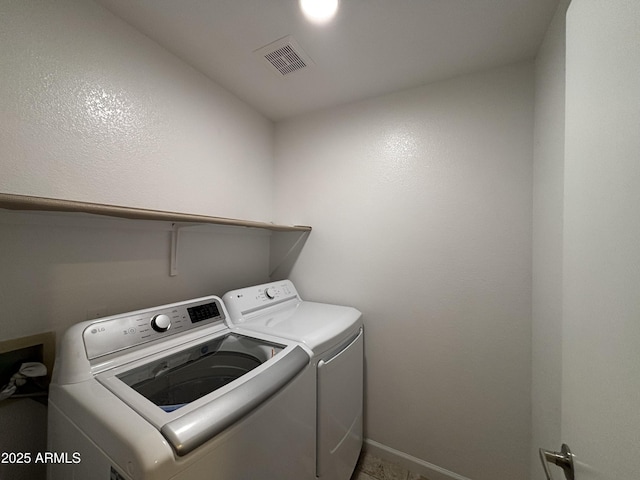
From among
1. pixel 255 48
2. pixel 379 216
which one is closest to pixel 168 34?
pixel 255 48

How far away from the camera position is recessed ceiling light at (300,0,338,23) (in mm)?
1041

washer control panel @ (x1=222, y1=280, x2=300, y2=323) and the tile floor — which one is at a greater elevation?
washer control panel @ (x1=222, y1=280, x2=300, y2=323)

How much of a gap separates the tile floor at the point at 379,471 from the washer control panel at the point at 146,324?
1365 mm

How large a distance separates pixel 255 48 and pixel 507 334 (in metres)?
2.17

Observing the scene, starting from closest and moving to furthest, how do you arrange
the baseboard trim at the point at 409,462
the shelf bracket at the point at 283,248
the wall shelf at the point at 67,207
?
the wall shelf at the point at 67,207
the baseboard trim at the point at 409,462
the shelf bracket at the point at 283,248

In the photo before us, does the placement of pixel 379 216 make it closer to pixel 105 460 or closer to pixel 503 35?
pixel 503 35

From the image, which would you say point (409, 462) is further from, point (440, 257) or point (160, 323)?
point (160, 323)

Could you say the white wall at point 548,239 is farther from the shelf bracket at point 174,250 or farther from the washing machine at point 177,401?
the shelf bracket at point 174,250

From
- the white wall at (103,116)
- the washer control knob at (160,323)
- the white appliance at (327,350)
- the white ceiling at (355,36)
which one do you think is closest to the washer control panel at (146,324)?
the washer control knob at (160,323)

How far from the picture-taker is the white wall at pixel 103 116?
2.92ft

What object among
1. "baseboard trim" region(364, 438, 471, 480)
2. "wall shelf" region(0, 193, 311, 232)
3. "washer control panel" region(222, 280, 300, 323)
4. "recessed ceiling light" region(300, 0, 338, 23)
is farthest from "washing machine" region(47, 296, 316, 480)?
"recessed ceiling light" region(300, 0, 338, 23)

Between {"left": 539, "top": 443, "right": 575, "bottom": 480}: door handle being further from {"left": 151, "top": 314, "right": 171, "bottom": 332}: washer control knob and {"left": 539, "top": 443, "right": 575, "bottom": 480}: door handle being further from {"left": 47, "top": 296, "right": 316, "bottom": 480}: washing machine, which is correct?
{"left": 151, "top": 314, "right": 171, "bottom": 332}: washer control knob

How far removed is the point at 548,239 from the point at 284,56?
1.69 m

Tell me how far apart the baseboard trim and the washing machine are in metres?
0.89
